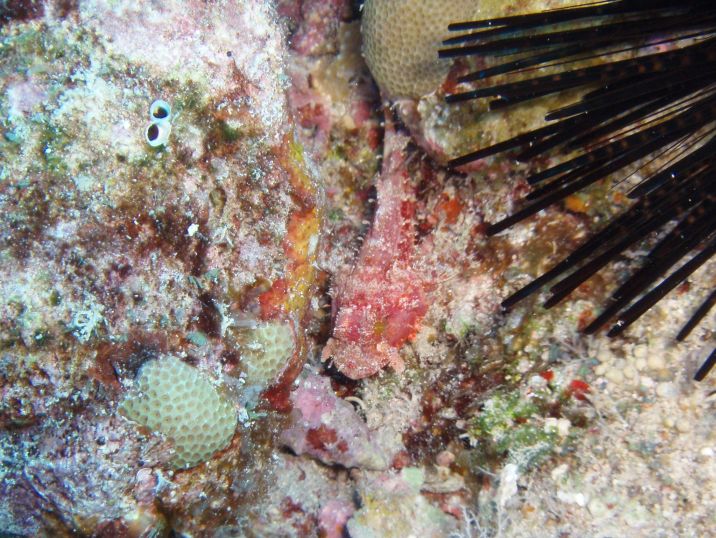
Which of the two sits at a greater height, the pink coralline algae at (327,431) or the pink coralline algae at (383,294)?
the pink coralline algae at (383,294)

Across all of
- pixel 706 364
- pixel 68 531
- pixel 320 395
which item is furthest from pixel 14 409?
pixel 706 364

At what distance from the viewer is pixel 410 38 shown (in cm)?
307

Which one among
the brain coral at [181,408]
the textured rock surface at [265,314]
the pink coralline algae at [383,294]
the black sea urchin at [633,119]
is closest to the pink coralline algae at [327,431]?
the textured rock surface at [265,314]

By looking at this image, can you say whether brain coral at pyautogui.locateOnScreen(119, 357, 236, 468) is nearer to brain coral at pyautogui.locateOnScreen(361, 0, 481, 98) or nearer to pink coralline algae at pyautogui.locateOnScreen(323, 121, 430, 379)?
pink coralline algae at pyautogui.locateOnScreen(323, 121, 430, 379)

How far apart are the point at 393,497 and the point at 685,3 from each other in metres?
3.64

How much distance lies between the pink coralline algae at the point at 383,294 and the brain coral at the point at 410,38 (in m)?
0.62

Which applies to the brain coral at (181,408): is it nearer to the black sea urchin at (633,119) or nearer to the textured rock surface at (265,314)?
the textured rock surface at (265,314)

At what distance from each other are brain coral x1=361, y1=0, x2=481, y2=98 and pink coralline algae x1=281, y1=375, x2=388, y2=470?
232cm

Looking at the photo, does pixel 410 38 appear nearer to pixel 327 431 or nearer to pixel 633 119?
pixel 633 119

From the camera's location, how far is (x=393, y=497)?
3.47 metres

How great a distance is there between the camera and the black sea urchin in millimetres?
2221

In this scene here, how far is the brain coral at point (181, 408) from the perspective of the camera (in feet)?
7.55

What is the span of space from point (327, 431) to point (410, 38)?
294cm

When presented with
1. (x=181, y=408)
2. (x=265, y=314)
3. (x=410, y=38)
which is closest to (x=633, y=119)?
(x=410, y=38)
